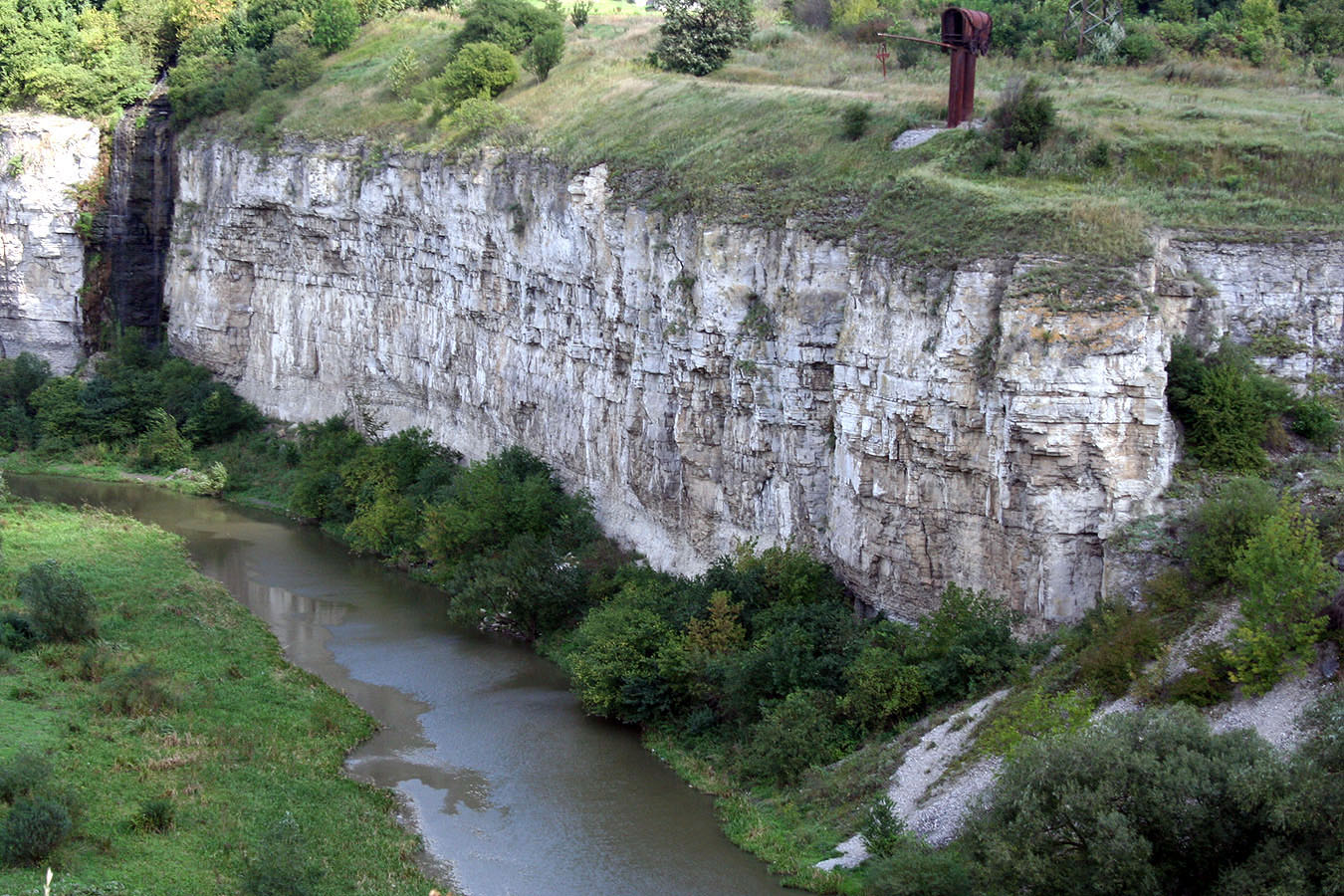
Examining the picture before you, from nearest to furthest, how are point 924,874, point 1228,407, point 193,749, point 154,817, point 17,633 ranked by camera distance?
point 924,874
point 154,817
point 1228,407
point 193,749
point 17,633

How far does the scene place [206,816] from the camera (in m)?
21.3

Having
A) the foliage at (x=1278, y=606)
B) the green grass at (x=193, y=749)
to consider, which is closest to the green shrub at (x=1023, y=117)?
the foliage at (x=1278, y=606)

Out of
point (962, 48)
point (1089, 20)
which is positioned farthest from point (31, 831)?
point (1089, 20)

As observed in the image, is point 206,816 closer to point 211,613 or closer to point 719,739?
point 719,739

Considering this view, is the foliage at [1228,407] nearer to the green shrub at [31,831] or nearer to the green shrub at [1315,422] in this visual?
the green shrub at [1315,422]

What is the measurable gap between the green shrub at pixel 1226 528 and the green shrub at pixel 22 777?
1606 centimetres

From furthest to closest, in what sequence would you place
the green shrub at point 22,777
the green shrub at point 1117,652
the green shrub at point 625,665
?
the green shrub at point 625,665 < the green shrub at point 22,777 < the green shrub at point 1117,652

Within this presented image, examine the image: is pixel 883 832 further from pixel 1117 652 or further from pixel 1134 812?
pixel 1134 812

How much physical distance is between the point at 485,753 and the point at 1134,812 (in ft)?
41.3

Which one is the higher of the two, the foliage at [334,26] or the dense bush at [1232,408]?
the foliage at [334,26]

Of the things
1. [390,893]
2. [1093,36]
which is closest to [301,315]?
[1093,36]

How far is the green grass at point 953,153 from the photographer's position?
24281 mm

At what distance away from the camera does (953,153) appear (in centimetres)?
2681

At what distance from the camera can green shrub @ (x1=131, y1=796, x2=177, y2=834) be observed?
20578 mm
